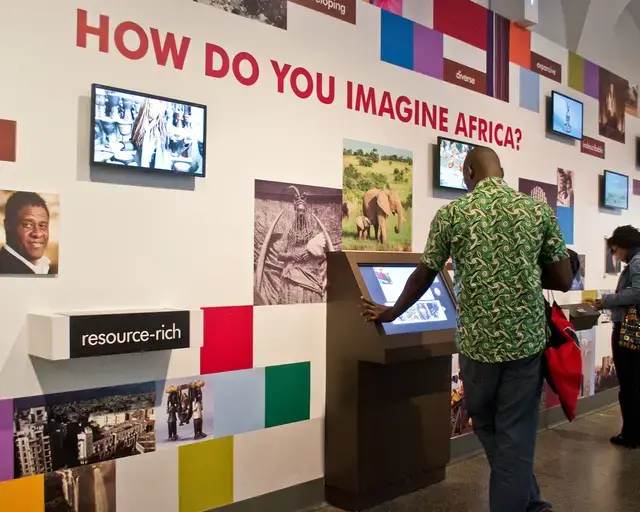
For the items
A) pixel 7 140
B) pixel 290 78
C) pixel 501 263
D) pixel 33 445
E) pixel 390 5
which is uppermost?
pixel 390 5

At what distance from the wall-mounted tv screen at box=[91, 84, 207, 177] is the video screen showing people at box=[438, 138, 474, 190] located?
181 cm

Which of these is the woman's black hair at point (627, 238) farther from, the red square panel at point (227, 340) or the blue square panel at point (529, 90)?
the red square panel at point (227, 340)

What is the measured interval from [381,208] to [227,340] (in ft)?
4.26

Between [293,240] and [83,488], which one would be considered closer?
[83,488]

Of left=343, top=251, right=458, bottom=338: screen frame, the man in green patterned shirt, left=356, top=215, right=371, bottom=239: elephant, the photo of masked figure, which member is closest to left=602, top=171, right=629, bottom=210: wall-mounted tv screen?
left=343, top=251, right=458, bottom=338: screen frame

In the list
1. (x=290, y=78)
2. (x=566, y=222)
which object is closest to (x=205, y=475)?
(x=290, y=78)

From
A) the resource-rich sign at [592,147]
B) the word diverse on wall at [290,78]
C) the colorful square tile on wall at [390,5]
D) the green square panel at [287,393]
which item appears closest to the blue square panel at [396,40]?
the colorful square tile on wall at [390,5]

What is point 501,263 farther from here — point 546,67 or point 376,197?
point 546,67

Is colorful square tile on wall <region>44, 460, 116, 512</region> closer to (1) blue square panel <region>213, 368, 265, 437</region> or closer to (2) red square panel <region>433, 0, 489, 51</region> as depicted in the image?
(1) blue square panel <region>213, 368, 265, 437</region>

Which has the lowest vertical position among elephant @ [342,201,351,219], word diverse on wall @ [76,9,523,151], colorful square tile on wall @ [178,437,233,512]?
colorful square tile on wall @ [178,437,233,512]

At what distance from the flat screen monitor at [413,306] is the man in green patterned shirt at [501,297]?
560 mm

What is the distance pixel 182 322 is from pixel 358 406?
110cm

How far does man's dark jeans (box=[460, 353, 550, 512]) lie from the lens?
2.64m

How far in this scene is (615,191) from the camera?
6223mm
